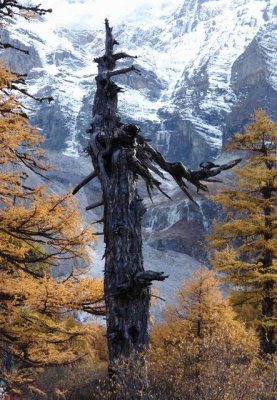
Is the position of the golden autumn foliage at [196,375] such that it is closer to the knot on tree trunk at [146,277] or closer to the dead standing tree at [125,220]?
the dead standing tree at [125,220]

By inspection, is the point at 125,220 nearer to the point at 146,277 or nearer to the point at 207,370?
the point at 146,277

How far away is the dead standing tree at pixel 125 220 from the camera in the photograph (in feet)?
20.3

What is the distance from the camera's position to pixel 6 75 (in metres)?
7.19

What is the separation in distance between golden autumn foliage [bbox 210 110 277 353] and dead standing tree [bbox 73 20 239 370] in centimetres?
717

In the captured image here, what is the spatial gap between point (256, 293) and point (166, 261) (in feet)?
432

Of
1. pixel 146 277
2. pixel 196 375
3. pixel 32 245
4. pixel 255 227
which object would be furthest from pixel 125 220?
pixel 255 227

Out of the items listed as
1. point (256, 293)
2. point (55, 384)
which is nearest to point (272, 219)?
→ point (256, 293)

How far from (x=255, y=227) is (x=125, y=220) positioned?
26.9ft

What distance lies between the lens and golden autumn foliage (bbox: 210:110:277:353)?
13.8 metres

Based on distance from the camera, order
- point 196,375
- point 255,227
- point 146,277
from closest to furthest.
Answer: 1. point 146,277
2. point 196,375
3. point 255,227

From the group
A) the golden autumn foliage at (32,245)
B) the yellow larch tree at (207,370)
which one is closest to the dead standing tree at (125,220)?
the yellow larch tree at (207,370)

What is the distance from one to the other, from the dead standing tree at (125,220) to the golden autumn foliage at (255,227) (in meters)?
7.17

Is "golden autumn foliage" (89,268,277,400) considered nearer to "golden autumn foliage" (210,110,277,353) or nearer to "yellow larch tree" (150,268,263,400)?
"yellow larch tree" (150,268,263,400)

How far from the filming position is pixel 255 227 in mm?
13891
